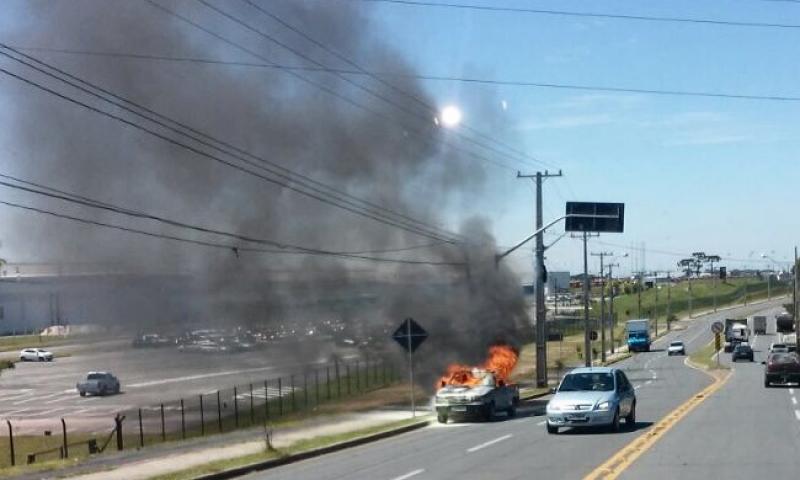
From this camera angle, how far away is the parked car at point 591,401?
1998 cm

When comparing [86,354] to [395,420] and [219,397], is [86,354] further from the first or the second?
[395,420]

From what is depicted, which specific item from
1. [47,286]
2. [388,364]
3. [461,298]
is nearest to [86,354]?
[47,286]

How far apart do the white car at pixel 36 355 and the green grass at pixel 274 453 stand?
27482 mm

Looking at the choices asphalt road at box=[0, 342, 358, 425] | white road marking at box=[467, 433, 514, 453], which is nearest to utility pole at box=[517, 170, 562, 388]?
asphalt road at box=[0, 342, 358, 425]

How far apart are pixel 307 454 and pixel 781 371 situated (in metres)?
24.5

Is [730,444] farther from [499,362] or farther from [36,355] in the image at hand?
[36,355]

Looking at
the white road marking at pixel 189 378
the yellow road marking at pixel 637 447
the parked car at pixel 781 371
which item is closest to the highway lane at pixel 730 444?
the yellow road marking at pixel 637 447

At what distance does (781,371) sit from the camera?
37844 millimetres

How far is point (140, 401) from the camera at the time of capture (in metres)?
40.2

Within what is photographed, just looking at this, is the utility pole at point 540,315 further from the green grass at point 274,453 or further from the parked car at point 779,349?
the green grass at point 274,453

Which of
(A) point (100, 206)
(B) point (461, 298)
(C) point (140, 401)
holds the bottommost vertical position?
(C) point (140, 401)

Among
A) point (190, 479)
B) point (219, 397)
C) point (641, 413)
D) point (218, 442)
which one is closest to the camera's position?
point (190, 479)

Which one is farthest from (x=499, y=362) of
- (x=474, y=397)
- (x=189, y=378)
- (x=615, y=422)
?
(x=615, y=422)

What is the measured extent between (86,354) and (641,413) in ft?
88.9
